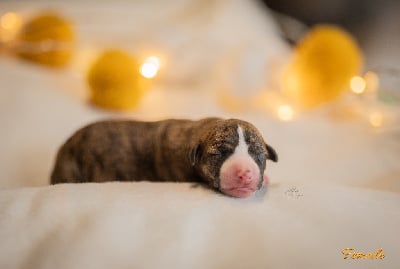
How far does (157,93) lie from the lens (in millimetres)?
1371

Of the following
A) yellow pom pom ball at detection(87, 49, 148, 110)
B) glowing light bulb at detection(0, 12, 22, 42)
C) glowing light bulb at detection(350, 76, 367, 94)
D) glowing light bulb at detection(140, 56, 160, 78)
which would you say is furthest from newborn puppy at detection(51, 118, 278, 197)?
glowing light bulb at detection(0, 12, 22, 42)

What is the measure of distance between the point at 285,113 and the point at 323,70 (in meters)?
0.19

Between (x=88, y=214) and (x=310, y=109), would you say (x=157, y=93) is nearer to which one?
(x=310, y=109)

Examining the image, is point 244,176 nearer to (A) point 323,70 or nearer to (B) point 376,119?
(B) point 376,119

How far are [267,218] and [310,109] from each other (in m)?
0.74

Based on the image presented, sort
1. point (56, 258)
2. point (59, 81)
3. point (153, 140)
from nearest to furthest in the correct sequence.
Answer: point (56, 258) → point (153, 140) → point (59, 81)

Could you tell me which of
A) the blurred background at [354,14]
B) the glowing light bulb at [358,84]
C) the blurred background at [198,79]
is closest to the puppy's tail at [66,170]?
the blurred background at [198,79]

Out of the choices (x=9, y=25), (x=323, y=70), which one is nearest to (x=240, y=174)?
(x=323, y=70)

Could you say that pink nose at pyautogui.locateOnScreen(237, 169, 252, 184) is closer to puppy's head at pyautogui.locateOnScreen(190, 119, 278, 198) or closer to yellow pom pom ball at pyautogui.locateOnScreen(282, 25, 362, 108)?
puppy's head at pyautogui.locateOnScreen(190, 119, 278, 198)

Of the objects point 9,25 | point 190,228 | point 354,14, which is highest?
point 354,14

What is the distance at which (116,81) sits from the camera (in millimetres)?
1174

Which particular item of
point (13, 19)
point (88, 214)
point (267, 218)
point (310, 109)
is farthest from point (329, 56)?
point (13, 19)

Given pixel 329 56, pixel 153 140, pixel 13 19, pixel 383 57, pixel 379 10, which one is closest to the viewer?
pixel 153 140

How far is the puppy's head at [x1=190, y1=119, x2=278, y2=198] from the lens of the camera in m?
0.60
